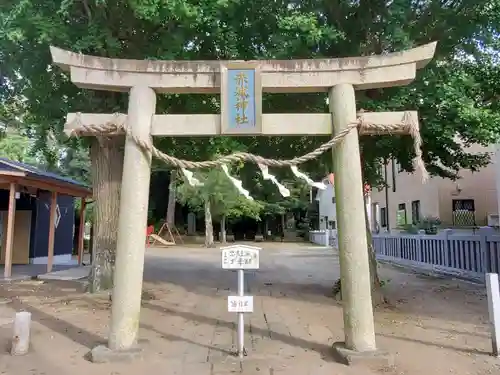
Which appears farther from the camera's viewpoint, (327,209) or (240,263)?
(327,209)

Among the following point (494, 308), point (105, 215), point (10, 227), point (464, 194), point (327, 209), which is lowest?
point (494, 308)

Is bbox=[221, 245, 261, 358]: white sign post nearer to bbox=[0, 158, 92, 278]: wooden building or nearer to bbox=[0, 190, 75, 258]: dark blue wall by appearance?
bbox=[0, 158, 92, 278]: wooden building

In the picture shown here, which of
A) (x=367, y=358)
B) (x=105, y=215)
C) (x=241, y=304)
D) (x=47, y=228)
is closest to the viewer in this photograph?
(x=367, y=358)

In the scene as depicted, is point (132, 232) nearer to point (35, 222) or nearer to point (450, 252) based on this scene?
point (450, 252)

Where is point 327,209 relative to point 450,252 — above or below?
above

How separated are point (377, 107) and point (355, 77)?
2.28m

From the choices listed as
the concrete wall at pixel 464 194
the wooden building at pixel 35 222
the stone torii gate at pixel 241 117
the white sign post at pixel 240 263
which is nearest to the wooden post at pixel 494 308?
the stone torii gate at pixel 241 117

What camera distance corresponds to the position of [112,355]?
5305 millimetres

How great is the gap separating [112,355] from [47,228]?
14459 mm

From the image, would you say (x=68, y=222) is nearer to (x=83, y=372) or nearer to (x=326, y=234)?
(x=83, y=372)

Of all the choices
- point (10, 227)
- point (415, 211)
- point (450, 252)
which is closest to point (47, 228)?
point (10, 227)

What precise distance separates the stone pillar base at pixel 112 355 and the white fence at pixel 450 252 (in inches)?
368

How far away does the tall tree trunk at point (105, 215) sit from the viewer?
32.4 feet

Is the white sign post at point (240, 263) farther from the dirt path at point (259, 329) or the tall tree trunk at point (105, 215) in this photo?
the tall tree trunk at point (105, 215)
